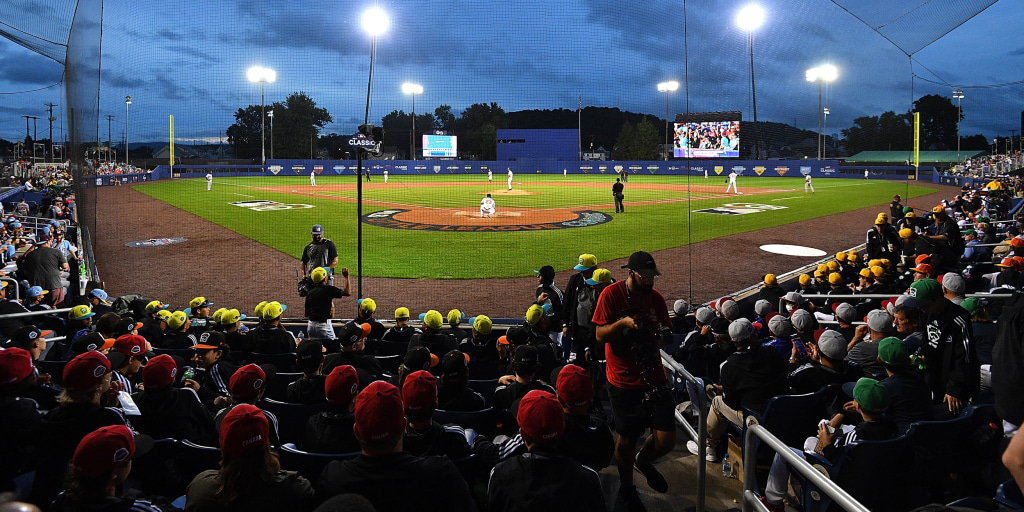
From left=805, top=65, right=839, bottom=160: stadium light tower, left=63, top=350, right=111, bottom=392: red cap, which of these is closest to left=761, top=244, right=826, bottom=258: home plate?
left=805, top=65, right=839, bottom=160: stadium light tower

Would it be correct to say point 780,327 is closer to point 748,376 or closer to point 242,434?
point 748,376

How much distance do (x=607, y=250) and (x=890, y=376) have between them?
1375cm

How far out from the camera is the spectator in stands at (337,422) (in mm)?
3578

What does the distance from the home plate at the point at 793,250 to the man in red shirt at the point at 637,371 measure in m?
14.7

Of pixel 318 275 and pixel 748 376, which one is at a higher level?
pixel 318 275

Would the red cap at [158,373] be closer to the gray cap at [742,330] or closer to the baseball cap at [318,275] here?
the baseball cap at [318,275]

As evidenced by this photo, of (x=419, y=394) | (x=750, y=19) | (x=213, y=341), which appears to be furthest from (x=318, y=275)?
(x=750, y=19)

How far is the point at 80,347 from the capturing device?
17.4 ft

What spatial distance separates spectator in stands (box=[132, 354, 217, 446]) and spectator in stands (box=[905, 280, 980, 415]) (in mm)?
5595

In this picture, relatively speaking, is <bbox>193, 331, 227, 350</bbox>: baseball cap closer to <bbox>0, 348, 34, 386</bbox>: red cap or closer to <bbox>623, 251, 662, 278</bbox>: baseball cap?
<bbox>0, 348, 34, 386</bbox>: red cap

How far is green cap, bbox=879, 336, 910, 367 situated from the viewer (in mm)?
4082

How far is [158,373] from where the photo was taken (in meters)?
4.02

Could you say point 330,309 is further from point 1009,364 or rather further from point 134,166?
point 134,166

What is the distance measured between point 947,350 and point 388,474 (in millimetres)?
4700
